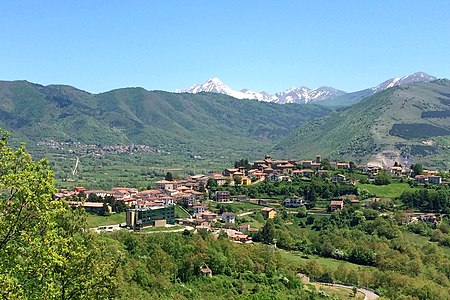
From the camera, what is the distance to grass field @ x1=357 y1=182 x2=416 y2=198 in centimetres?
7938

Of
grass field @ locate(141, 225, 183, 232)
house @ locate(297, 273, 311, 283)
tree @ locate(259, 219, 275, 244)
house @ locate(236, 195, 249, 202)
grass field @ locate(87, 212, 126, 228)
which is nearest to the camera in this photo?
house @ locate(297, 273, 311, 283)

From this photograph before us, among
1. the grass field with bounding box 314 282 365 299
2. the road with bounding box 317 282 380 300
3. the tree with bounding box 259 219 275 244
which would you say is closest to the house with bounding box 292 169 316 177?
the tree with bounding box 259 219 275 244

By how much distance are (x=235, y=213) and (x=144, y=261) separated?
117 feet

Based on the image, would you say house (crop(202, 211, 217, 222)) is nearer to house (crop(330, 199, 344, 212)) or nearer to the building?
the building

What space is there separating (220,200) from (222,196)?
2.39 feet

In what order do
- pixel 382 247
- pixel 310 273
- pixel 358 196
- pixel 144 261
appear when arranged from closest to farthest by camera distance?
1. pixel 144 261
2. pixel 310 273
3. pixel 382 247
4. pixel 358 196

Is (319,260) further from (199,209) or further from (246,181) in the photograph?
(246,181)

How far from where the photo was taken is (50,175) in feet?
32.0

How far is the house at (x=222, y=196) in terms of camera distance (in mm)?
77838

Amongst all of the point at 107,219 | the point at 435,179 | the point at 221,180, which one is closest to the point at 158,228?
the point at 107,219

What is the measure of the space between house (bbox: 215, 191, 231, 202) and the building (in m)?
A: 17.5

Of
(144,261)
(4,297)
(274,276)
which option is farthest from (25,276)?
(274,276)

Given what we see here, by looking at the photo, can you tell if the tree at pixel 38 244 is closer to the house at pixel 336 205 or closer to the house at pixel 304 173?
the house at pixel 336 205

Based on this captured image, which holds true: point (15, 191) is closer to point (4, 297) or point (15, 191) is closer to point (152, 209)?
point (4, 297)
